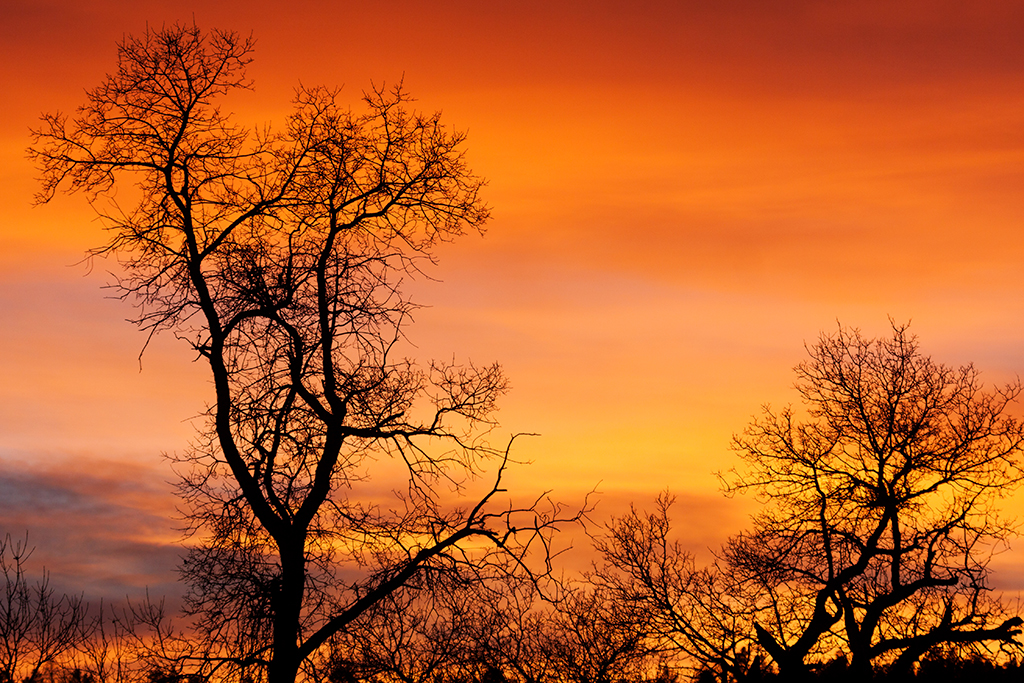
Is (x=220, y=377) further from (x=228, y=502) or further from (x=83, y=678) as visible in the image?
(x=83, y=678)

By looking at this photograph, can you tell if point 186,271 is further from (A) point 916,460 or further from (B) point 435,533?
(A) point 916,460

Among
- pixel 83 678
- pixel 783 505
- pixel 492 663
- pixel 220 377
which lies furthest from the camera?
pixel 783 505

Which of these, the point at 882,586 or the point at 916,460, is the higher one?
the point at 916,460

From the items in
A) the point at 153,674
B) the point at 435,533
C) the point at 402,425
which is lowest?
the point at 153,674

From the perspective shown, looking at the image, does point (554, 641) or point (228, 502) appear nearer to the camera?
point (228, 502)

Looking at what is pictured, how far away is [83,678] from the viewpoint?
16.1 m

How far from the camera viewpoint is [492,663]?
57.4 ft

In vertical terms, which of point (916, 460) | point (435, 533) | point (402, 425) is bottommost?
point (435, 533)

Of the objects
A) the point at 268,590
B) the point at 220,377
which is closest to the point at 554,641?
the point at 268,590

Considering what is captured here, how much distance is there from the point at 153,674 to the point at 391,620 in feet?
11.6

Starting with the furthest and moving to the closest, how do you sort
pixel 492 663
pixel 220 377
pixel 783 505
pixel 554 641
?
pixel 783 505, pixel 554 641, pixel 492 663, pixel 220 377

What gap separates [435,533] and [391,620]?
4.73ft

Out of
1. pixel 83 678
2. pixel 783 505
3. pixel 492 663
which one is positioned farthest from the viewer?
pixel 783 505

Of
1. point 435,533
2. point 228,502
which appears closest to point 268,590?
point 228,502
